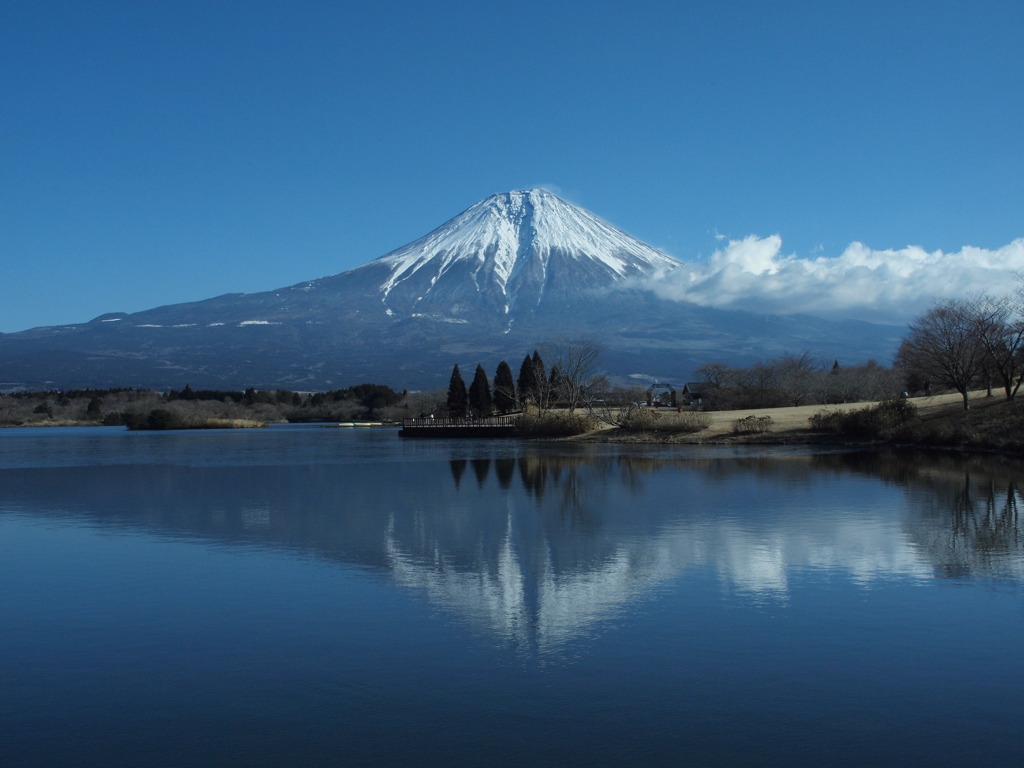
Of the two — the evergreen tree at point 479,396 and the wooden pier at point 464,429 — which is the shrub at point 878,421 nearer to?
the wooden pier at point 464,429

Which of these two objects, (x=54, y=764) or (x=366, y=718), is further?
(x=366, y=718)

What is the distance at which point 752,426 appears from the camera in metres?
42.8

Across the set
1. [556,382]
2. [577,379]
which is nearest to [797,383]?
[577,379]

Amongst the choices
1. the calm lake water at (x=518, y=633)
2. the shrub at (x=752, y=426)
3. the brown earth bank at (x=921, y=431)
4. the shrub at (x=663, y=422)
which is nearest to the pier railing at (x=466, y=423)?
the shrub at (x=663, y=422)

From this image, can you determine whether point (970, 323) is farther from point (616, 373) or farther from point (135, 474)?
point (616, 373)

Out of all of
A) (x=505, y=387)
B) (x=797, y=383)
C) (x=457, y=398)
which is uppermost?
(x=505, y=387)

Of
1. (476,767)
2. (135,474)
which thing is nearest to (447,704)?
(476,767)

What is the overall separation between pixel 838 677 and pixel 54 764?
5.74m

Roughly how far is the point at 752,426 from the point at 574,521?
28.0 meters

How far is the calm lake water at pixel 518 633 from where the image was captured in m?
6.36

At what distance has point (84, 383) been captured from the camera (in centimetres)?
18138

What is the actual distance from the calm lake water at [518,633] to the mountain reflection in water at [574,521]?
0.29ft

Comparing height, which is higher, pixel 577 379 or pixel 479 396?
pixel 577 379

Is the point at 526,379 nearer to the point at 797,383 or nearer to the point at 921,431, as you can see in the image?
the point at 797,383
